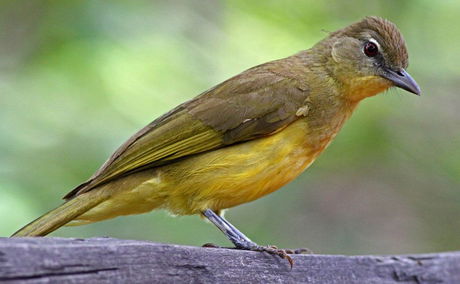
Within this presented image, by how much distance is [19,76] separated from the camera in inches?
182

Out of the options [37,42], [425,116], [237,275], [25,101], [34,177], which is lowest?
[237,275]

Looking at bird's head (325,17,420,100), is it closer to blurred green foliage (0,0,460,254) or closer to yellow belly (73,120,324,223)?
blurred green foliage (0,0,460,254)

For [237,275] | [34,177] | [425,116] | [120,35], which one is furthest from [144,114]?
[425,116]

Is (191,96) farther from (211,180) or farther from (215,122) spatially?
(211,180)

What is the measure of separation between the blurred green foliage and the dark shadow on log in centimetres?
120

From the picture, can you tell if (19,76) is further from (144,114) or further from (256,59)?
(256,59)

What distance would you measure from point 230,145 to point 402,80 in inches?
45.2

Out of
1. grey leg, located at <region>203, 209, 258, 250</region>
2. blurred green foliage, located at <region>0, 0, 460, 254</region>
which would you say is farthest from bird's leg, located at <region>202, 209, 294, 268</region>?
blurred green foliage, located at <region>0, 0, 460, 254</region>

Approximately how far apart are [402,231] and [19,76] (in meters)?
4.20

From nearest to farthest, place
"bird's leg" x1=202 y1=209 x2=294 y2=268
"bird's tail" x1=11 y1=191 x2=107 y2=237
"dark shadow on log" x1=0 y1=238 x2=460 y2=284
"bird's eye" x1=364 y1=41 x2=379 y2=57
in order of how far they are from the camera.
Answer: "dark shadow on log" x1=0 y1=238 x2=460 y2=284 → "bird's tail" x1=11 y1=191 x2=107 y2=237 → "bird's leg" x1=202 y1=209 x2=294 y2=268 → "bird's eye" x1=364 y1=41 x2=379 y2=57

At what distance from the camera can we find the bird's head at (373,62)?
5078mm

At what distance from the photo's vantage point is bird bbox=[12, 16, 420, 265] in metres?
4.40

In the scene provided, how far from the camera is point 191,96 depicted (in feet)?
17.1

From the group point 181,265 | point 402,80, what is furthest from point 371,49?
point 181,265
